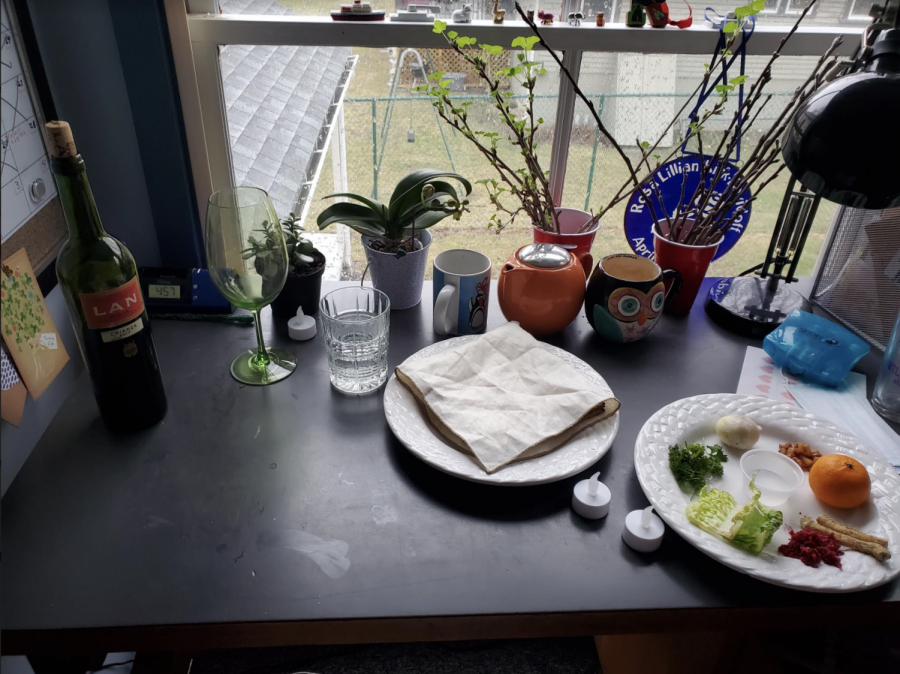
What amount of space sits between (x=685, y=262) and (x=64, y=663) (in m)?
1.10

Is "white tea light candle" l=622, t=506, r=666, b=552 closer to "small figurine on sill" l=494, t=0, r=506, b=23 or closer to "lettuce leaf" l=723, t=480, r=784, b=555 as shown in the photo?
"lettuce leaf" l=723, t=480, r=784, b=555

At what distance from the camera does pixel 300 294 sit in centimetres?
100

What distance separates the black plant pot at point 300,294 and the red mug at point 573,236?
37 centimetres

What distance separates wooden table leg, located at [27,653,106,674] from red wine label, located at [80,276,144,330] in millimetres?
455

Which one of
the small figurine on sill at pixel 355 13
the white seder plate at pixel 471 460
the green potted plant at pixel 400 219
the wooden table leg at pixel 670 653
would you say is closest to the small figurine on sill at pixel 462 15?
the small figurine on sill at pixel 355 13

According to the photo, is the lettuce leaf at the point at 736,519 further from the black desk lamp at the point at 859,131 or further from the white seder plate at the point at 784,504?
the black desk lamp at the point at 859,131

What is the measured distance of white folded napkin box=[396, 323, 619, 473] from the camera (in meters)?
0.75

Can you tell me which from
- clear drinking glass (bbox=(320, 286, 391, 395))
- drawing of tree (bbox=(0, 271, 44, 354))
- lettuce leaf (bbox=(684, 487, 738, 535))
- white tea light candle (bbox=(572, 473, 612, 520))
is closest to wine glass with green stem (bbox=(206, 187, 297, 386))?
clear drinking glass (bbox=(320, 286, 391, 395))

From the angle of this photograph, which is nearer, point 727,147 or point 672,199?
point 727,147

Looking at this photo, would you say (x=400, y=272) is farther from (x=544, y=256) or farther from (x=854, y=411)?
(x=854, y=411)

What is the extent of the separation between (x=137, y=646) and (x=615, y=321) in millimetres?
714

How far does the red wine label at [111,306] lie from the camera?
0.68m

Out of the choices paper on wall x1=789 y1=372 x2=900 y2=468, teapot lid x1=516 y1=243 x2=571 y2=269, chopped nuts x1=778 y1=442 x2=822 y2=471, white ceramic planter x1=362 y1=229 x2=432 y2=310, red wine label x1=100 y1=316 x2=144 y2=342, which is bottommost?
paper on wall x1=789 y1=372 x2=900 y2=468

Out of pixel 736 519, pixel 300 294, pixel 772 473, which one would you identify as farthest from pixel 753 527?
pixel 300 294
